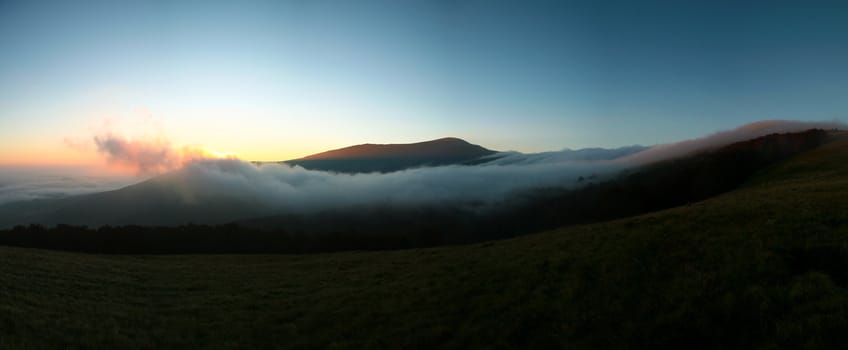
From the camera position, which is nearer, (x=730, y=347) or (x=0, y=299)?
(x=730, y=347)

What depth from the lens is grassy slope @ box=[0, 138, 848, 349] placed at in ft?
31.6

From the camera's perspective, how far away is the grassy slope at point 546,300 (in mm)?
9625

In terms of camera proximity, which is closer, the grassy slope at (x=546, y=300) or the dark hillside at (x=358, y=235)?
the grassy slope at (x=546, y=300)

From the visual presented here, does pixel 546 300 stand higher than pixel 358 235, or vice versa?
pixel 546 300

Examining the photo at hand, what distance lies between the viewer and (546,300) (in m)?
13.3

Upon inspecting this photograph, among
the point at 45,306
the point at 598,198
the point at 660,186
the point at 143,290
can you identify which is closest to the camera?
the point at 45,306

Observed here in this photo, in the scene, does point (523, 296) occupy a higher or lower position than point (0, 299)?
lower

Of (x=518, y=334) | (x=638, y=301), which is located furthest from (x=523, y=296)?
(x=638, y=301)

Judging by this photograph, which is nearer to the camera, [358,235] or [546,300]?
[546,300]

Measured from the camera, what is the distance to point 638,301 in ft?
38.0

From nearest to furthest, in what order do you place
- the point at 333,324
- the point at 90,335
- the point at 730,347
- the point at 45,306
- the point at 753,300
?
1. the point at 730,347
2. the point at 753,300
3. the point at 90,335
4. the point at 333,324
5. the point at 45,306

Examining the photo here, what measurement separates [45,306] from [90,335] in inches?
232

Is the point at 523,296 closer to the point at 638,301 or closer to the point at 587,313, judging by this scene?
the point at 587,313

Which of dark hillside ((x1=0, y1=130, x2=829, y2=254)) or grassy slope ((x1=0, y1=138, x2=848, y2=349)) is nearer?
grassy slope ((x1=0, y1=138, x2=848, y2=349))
